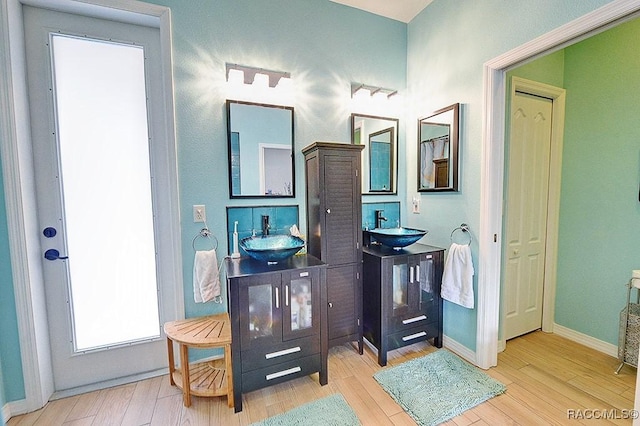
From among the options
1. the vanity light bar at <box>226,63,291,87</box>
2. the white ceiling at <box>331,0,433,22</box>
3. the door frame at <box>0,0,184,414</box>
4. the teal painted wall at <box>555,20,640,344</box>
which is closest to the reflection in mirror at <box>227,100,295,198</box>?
the vanity light bar at <box>226,63,291,87</box>

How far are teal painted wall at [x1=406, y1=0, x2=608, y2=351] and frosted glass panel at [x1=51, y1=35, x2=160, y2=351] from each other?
2339 millimetres

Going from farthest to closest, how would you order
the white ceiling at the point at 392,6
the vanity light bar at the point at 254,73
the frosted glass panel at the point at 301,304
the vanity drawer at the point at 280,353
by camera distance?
the white ceiling at the point at 392,6
the vanity light bar at the point at 254,73
the frosted glass panel at the point at 301,304
the vanity drawer at the point at 280,353

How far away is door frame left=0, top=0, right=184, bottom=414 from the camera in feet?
5.07

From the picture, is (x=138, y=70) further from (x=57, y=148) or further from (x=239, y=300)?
(x=239, y=300)

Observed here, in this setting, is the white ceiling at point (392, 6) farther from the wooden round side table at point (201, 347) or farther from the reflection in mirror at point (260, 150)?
the wooden round side table at point (201, 347)

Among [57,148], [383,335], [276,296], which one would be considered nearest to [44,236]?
[57,148]

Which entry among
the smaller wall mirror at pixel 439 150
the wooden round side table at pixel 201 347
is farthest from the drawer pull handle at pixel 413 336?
the wooden round side table at pixel 201 347

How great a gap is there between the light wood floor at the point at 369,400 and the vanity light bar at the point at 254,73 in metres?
2.30

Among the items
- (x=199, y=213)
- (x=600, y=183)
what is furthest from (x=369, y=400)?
(x=600, y=183)

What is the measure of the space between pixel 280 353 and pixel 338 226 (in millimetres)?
964

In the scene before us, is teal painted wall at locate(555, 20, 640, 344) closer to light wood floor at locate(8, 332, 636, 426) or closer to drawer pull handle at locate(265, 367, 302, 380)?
light wood floor at locate(8, 332, 636, 426)

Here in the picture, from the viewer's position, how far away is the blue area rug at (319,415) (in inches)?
60.6

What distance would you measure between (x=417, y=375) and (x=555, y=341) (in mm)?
1506

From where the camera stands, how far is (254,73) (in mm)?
2043
